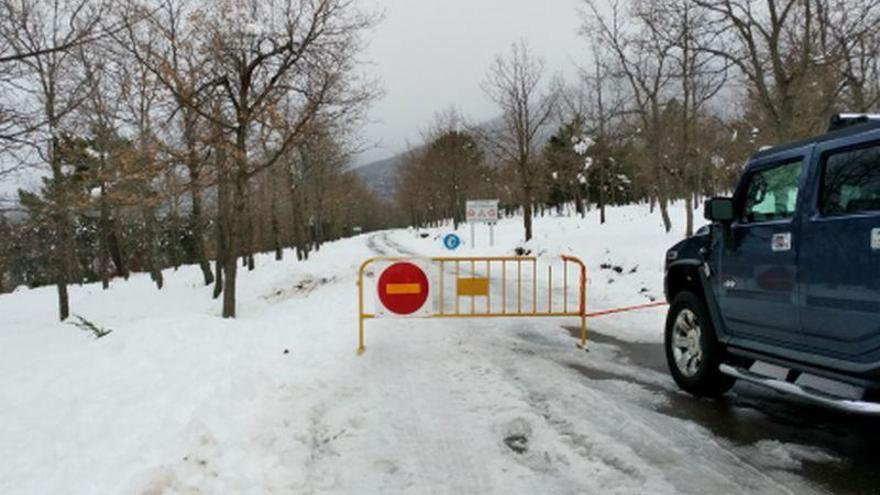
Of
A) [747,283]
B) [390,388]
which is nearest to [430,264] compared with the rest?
[390,388]

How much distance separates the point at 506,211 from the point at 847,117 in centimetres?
8963

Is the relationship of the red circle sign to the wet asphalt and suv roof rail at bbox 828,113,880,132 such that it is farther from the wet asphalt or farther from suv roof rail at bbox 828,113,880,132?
suv roof rail at bbox 828,113,880,132

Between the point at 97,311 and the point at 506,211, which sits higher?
the point at 506,211

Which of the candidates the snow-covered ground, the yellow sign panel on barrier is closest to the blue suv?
the snow-covered ground

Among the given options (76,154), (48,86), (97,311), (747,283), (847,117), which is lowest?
(97,311)

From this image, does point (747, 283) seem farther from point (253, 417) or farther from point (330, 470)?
point (253, 417)

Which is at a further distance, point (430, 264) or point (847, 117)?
point (430, 264)

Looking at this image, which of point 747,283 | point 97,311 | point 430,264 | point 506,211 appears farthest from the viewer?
point 506,211

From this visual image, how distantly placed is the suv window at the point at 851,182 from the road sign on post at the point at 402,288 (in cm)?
509

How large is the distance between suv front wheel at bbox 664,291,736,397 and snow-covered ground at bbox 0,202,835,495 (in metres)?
0.35

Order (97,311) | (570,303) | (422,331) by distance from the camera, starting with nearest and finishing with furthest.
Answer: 1. (422,331)
2. (570,303)
3. (97,311)

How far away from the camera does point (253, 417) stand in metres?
5.35

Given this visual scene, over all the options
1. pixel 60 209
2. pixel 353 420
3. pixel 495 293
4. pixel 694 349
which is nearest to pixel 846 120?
pixel 694 349

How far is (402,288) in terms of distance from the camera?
27.2ft
